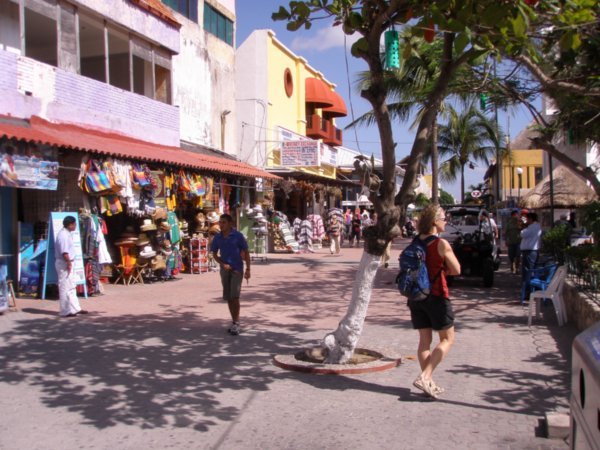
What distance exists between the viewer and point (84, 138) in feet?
42.4

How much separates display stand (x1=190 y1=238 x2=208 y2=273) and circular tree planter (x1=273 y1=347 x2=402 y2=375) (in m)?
10.1

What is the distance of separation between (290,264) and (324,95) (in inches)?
574

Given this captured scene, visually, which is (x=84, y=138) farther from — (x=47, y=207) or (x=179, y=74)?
(x=179, y=74)

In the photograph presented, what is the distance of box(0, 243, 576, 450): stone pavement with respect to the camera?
5.10m

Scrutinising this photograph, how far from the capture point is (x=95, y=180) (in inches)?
497

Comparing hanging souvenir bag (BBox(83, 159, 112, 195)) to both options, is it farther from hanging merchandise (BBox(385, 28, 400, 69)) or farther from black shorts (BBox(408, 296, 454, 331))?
black shorts (BBox(408, 296, 454, 331))

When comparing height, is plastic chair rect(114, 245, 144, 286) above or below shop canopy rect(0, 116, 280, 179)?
below

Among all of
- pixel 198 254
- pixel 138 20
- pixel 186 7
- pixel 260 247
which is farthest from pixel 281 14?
pixel 260 247

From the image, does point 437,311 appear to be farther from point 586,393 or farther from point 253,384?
point 586,393

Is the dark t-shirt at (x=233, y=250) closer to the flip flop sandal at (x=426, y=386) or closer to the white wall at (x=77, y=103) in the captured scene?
the flip flop sandal at (x=426, y=386)

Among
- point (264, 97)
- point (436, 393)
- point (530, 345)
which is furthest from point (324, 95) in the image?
point (436, 393)

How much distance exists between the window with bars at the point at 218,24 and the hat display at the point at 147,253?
1002 centimetres

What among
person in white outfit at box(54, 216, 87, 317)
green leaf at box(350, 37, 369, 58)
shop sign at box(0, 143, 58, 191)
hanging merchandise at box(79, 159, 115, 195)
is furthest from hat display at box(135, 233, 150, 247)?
green leaf at box(350, 37, 369, 58)

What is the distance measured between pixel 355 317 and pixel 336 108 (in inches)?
1143
